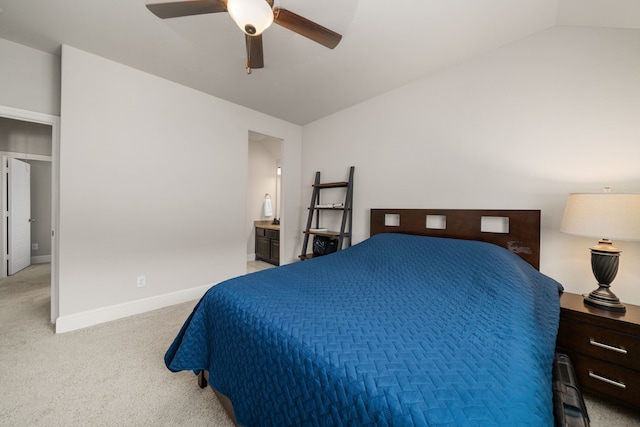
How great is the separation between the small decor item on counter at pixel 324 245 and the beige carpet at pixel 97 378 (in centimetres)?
175

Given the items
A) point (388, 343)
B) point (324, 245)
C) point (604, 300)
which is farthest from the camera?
point (324, 245)

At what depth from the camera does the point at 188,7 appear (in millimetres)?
1285

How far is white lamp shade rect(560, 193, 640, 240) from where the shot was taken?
4.10 feet

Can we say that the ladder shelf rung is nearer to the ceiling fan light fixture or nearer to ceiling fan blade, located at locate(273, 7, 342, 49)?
ceiling fan blade, located at locate(273, 7, 342, 49)

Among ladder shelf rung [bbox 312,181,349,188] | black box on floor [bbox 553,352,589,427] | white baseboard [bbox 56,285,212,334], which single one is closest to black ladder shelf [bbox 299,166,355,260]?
ladder shelf rung [bbox 312,181,349,188]

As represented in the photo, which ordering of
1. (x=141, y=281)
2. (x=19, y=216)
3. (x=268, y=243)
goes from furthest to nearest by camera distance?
1. (x=268, y=243)
2. (x=19, y=216)
3. (x=141, y=281)

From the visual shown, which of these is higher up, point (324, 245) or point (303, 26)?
point (303, 26)

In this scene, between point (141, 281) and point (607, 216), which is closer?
point (607, 216)

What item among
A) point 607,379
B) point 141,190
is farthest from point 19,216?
point 607,379

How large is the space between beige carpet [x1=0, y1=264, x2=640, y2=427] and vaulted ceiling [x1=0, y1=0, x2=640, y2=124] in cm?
242

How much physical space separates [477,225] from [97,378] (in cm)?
297

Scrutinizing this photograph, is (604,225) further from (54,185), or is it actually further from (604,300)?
(54,185)

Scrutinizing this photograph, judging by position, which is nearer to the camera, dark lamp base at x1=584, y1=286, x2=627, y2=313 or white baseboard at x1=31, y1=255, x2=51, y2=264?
dark lamp base at x1=584, y1=286, x2=627, y2=313

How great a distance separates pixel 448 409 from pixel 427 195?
2.04 m
